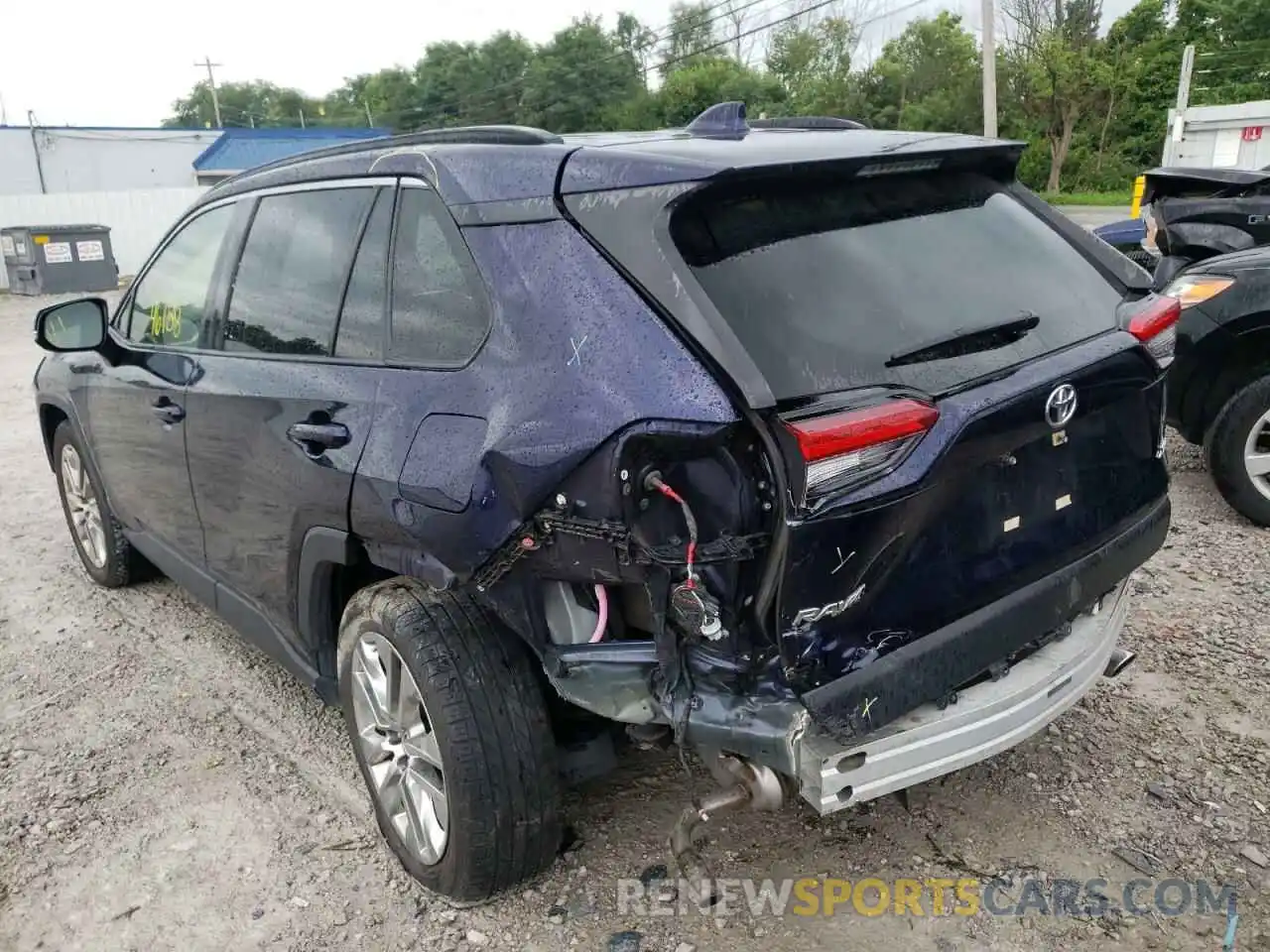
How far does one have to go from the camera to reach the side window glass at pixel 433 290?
7.79 ft

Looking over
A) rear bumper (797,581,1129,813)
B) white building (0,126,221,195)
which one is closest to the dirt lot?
rear bumper (797,581,1129,813)

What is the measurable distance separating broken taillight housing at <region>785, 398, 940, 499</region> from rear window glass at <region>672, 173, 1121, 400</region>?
0.36ft

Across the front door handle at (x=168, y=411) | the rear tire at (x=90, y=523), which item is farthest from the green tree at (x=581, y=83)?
the front door handle at (x=168, y=411)

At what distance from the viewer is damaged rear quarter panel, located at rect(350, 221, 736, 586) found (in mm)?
2023

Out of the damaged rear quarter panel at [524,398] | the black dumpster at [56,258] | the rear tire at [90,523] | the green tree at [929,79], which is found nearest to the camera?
the damaged rear quarter panel at [524,398]

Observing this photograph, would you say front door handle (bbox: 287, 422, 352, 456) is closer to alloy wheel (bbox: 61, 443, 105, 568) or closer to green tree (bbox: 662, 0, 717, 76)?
alloy wheel (bbox: 61, 443, 105, 568)

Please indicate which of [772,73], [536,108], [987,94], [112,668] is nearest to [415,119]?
[536,108]

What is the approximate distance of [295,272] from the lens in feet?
9.96

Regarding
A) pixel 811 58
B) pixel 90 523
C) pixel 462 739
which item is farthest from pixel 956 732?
pixel 811 58

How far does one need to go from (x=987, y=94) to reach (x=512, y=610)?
22232 millimetres

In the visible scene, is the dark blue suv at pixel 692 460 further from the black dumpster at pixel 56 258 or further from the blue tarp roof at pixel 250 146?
the blue tarp roof at pixel 250 146

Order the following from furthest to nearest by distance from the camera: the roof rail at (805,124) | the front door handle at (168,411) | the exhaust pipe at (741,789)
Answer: the front door handle at (168,411), the roof rail at (805,124), the exhaust pipe at (741,789)

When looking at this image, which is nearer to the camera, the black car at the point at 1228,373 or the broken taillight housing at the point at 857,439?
the broken taillight housing at the point at 857,439

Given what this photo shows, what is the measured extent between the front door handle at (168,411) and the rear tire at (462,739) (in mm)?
1179
